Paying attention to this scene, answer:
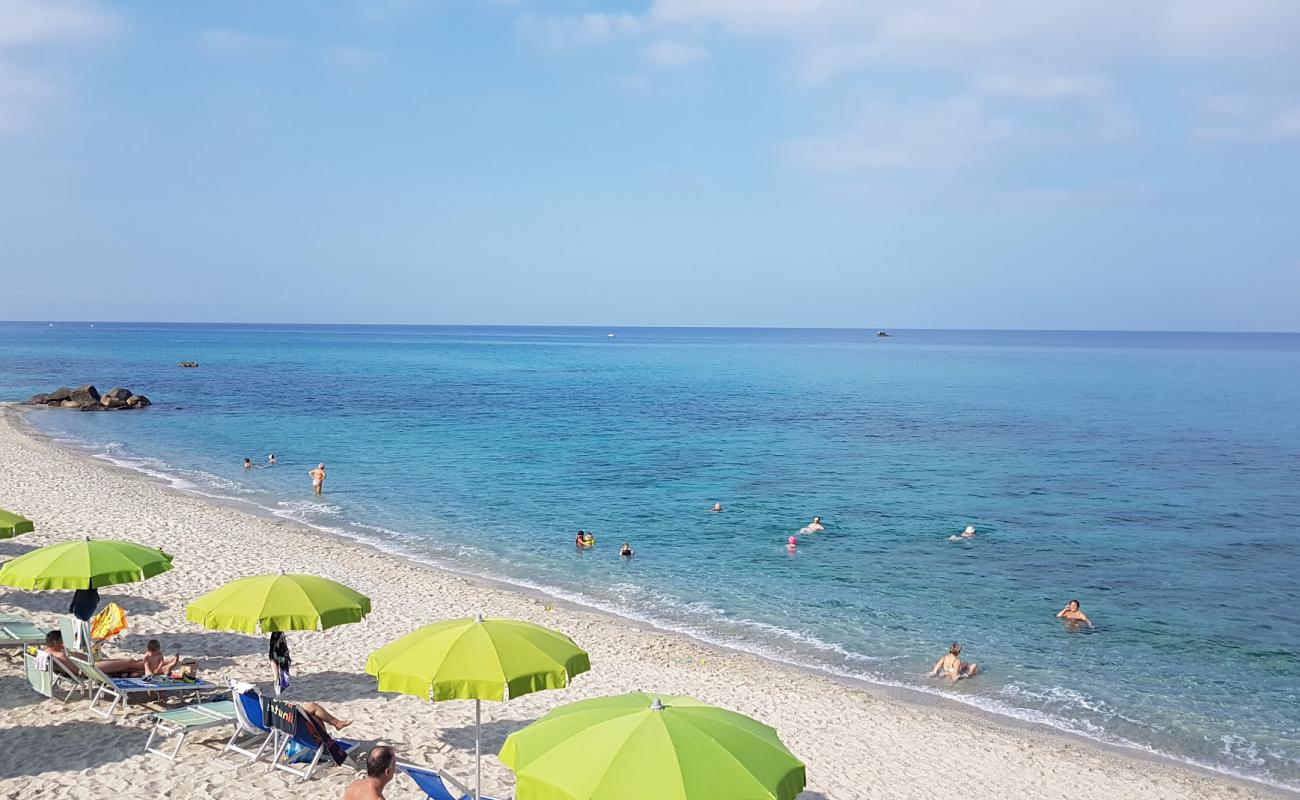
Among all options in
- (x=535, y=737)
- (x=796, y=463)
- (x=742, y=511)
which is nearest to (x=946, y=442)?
(x=796, y=463)

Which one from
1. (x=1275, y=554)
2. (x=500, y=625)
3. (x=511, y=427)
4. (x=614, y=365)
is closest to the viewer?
(x=500, y=625)

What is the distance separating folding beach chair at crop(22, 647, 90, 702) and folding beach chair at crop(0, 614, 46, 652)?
1.02 meters

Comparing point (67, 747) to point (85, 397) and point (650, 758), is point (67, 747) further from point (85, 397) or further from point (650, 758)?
point (85, 397)

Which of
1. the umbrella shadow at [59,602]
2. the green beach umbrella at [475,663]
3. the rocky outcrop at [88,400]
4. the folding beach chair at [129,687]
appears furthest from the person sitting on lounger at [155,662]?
the rocky outcrop at [88,400]

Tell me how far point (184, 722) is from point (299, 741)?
4.43 feet

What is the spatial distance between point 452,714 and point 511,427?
41.7 meters

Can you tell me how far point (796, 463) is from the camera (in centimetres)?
4088

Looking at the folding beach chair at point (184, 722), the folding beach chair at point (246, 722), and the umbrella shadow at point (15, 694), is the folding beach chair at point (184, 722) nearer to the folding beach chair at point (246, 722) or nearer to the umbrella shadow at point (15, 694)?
the folding beach chair at point (246, 722)

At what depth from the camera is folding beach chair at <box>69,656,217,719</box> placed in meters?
10.8

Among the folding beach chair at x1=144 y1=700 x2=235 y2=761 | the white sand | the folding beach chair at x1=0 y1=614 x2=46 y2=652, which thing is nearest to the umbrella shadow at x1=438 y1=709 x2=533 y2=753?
the white sand

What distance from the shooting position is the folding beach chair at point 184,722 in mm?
9812

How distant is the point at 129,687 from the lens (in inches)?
422

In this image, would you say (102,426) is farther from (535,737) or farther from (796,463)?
(535,737)

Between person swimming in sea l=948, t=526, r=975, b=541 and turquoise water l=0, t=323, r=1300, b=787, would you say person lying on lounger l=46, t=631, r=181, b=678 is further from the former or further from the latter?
person swimming in sea l=948, t=526, r=975, b=541
